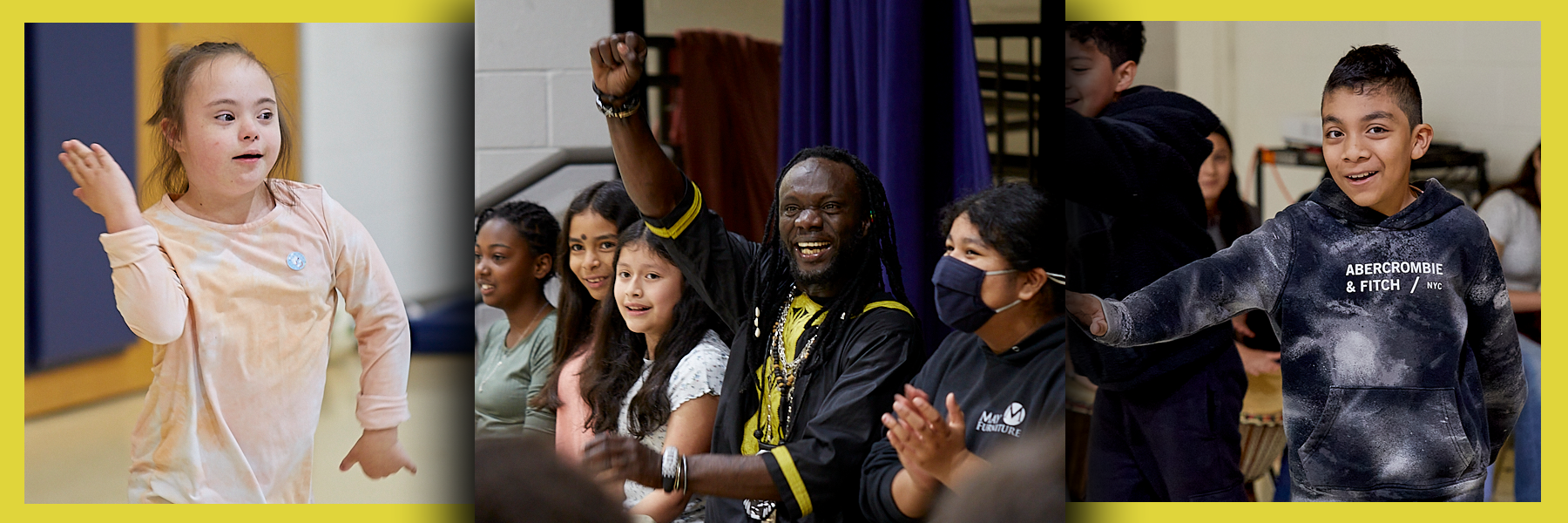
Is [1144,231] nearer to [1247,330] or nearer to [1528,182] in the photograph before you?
[1247,330]

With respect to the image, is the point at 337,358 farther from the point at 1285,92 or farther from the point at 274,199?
the point at 1285,92

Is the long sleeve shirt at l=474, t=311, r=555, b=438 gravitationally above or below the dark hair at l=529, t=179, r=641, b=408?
below

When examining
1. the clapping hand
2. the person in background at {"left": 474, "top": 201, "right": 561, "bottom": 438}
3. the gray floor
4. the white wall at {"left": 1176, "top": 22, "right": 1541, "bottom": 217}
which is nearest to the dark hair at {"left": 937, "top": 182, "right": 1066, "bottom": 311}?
the clapping hand

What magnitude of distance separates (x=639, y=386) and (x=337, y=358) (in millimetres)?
784

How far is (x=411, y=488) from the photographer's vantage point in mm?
2963

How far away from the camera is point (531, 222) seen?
2820mm

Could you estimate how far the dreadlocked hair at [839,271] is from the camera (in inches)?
104

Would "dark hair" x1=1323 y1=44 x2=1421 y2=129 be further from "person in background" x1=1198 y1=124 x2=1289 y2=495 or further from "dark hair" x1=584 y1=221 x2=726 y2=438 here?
"dark hair" x1=584 y1=221 x2=726 y2=438

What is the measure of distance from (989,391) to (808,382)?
41 cm

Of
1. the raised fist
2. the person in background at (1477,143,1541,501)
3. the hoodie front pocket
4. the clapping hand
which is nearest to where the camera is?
the clapping hand

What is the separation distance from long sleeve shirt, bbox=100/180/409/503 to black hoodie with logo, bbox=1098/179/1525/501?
6.34 feet

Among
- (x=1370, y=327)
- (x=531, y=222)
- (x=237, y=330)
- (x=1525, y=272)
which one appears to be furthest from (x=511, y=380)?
(x=1525, y=272)

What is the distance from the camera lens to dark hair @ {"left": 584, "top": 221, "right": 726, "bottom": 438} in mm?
2748

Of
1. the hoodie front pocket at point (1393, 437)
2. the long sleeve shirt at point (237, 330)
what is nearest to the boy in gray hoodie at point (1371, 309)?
the hoodie front pocket at point (1393, 437)
